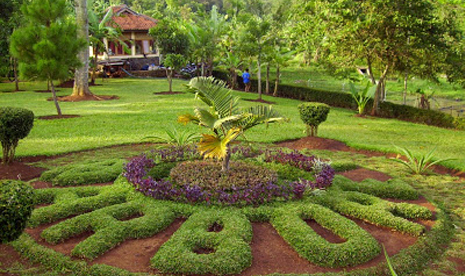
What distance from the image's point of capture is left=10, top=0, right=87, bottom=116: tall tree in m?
12.5

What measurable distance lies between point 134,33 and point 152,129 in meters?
26.3

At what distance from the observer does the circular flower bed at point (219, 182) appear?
6.46 meters

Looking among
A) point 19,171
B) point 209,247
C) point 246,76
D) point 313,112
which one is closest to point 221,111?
point 209,247

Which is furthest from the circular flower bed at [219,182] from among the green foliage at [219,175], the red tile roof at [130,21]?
the red tile roof at [130,21]

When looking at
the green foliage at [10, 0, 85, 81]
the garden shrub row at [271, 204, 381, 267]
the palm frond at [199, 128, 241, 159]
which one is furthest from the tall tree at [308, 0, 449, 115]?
the garden shrub row at [271, 204, 381, 267]

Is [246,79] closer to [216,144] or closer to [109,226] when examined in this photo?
[216,144]

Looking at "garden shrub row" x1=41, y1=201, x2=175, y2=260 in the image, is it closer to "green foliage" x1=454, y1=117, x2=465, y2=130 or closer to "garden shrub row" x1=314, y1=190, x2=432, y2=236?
"garden shrub row" x1=314, y1=190, x2=432, y2=236

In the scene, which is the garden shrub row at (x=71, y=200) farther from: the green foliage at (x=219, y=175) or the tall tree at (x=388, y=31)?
the tall tree at (x=388, y=31)

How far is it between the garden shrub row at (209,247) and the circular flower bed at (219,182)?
44cm

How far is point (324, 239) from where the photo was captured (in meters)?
5.41

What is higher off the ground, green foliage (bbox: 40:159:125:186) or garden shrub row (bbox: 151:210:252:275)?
green foliage (bbox: 40:159:125:186)

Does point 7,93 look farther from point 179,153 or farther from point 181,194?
point 181,194

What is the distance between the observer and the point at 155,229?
18.6ft

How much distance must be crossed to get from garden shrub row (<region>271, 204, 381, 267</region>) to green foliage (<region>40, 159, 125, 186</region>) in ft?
11.0
